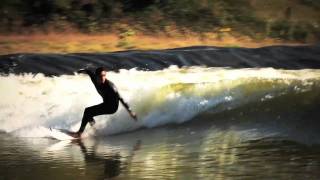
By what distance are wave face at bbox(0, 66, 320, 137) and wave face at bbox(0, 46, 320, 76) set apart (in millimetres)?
153

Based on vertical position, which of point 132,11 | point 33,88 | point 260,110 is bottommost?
point 260,110

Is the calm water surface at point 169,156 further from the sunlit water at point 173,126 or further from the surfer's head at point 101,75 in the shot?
the surfer's head at point 101,75

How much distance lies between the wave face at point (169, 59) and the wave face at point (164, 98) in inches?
6.0

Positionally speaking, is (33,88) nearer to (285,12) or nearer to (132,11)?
(132,11)

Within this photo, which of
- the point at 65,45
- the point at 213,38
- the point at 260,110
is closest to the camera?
the point at 260,110


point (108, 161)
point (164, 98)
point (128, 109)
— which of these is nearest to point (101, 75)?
point (128, 109)

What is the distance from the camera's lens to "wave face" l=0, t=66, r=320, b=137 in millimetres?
10086

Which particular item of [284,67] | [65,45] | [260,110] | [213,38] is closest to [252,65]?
[284,67]

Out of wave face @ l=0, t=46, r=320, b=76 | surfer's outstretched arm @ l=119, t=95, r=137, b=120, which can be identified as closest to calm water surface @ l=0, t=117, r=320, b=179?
surfer's outstretched arm @ l=119, t=95, r=137, b=120

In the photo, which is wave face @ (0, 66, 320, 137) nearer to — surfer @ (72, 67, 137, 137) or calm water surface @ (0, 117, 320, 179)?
surfer @ (72, 67, 137, 137)

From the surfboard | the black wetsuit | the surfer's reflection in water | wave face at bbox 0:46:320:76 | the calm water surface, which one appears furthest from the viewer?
wave face at bbox 0:46:320:76

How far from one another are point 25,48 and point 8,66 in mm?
2095

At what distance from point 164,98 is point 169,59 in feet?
3.79

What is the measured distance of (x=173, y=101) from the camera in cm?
1069
